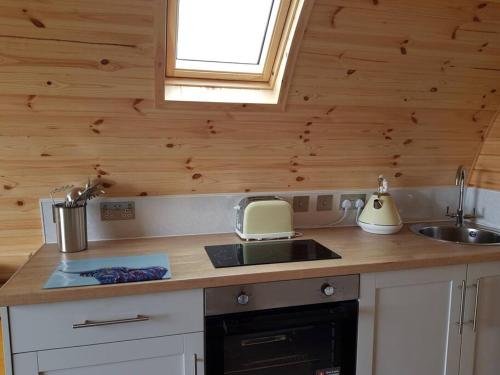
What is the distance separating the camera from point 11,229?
1842 mm

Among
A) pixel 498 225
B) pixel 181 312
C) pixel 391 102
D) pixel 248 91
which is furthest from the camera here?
pixel 498 225

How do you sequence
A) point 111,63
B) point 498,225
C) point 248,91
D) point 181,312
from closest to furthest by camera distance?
point 181,312
point 111,63
point 248,91
point 498,225

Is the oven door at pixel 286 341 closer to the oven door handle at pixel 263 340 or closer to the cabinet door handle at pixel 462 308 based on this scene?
the oven door handle at pixel 263 340

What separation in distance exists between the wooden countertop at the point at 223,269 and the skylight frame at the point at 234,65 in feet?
2.55

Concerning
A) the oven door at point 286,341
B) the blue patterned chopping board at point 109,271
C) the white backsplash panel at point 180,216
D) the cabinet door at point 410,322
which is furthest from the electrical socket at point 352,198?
the blue patterned chopping board at point 109,271

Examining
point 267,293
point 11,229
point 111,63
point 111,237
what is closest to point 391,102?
point 267,293

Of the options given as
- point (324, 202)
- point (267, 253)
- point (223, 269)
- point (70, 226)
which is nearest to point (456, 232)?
point (324, 202)

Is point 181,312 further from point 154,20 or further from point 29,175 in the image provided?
point 154,20

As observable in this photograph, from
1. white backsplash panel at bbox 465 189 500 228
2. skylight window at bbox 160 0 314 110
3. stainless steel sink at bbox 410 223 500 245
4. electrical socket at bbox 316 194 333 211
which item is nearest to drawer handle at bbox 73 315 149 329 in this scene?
skylight window at bbox 160 0 314 110

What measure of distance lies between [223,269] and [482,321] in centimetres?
125

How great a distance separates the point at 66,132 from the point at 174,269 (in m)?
0.77

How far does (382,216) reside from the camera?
2.07 m

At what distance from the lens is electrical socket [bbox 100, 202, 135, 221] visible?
1907 mm

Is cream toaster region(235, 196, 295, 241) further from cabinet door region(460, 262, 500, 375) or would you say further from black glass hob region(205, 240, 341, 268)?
cabinet door region(460, 262, 500, 375)
